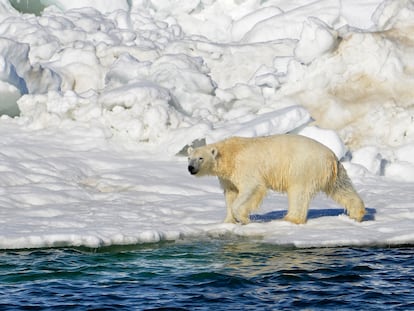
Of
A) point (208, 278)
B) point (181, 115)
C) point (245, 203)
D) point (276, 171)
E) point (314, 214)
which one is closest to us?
point (208, 278)

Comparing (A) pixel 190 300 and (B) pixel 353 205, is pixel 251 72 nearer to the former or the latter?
(B) pixel 353 205

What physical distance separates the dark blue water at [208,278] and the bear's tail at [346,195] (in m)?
1.39

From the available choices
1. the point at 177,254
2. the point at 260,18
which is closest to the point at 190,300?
the point at 177,254

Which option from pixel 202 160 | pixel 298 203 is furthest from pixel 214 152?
pixel 298 203

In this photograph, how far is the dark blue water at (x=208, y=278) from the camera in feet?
23.5

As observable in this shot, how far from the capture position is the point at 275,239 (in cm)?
973

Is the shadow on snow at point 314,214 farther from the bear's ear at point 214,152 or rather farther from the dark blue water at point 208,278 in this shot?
the dark blue water at point 208,278

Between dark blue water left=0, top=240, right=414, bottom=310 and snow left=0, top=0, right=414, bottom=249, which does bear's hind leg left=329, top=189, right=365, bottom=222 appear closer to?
snow left=0, top=0, right=414, bottom=249

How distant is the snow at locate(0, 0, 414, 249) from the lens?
10617mm

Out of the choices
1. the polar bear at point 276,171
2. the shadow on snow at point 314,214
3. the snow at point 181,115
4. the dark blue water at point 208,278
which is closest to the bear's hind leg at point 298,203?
the polar bear at point 276,171

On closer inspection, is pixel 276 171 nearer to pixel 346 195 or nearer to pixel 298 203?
pixel 298 203

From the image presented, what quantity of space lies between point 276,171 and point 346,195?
100 centimetres

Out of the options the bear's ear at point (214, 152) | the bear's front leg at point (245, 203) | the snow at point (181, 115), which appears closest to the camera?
the bear's front leg at point (245, 203)

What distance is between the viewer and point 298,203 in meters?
10.4
